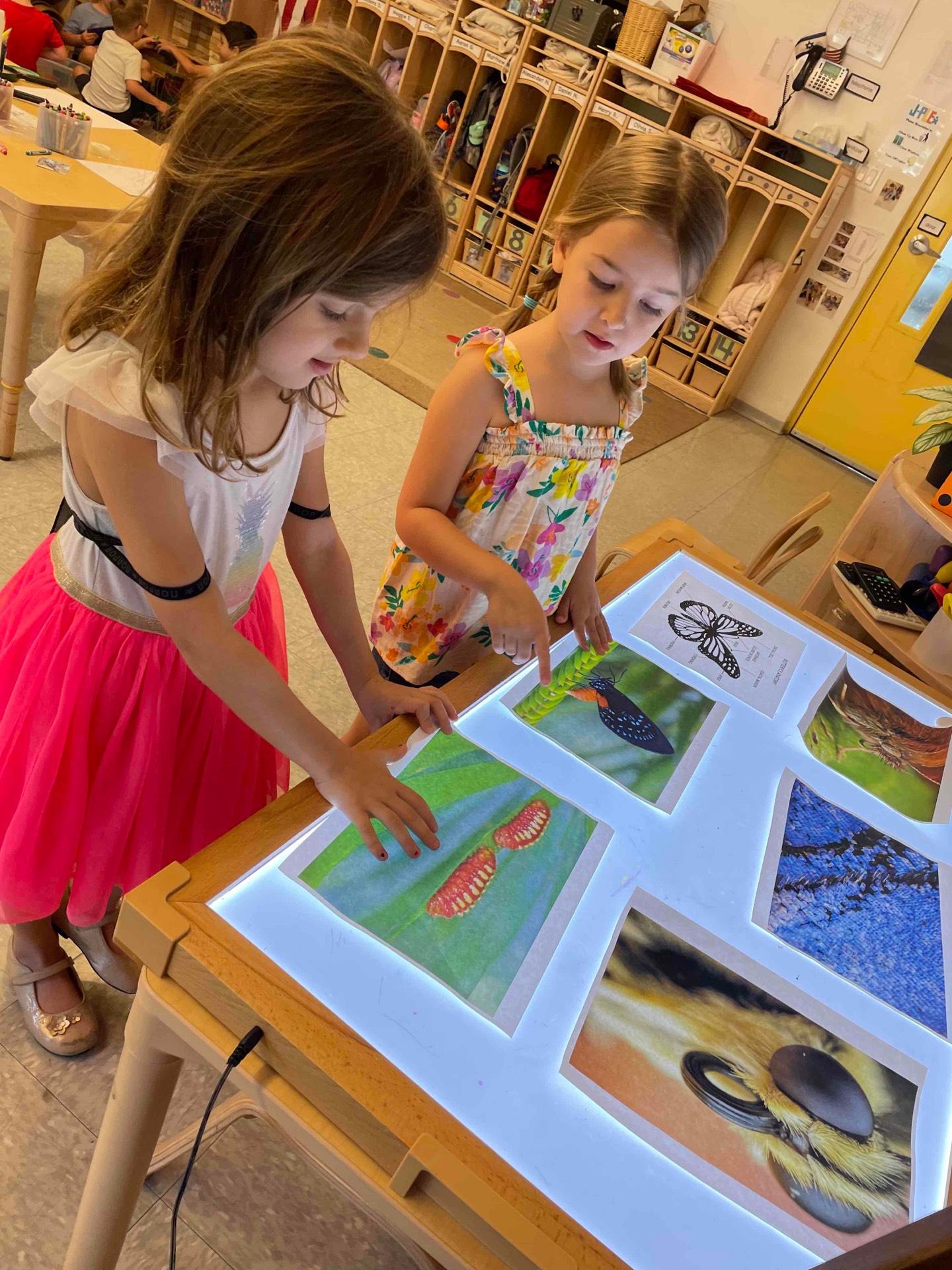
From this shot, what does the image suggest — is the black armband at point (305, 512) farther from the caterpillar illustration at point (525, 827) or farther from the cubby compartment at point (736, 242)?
the cubby compartment at point (736, 242)

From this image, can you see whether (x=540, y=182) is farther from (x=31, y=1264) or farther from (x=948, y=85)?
(x=31, y=1264)

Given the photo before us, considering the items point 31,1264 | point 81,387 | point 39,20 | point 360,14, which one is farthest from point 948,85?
point 31,1264

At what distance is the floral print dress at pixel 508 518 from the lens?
4.17 ft

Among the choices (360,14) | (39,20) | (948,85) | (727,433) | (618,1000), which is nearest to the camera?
(618,1000)

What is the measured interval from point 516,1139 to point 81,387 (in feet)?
A: 2.28

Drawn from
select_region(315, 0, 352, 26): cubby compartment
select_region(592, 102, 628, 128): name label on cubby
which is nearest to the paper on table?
select_region(592, 102, 628, 128): name label on cubby

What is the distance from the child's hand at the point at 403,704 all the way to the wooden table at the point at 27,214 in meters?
1.55

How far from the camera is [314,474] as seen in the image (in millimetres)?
1118

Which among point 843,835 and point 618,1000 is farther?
point 843,835

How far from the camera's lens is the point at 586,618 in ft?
4.22

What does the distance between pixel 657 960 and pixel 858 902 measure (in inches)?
12.1

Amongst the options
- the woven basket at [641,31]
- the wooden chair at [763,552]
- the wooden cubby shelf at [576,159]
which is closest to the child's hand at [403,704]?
the wooden chair at [763,552]

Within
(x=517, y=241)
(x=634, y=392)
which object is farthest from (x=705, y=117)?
(x=634, y=392)

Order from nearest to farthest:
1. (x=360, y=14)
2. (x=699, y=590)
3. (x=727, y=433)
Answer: (x=699, y=590) → (x=727, y=433) → (x=360, y=14)
